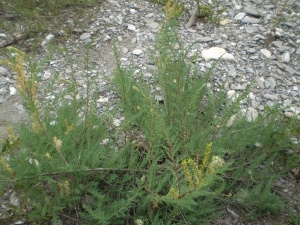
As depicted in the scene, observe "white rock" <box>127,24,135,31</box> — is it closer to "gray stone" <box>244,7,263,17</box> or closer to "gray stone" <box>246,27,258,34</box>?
→ "gray stone" <box>246,27,258,34</box>

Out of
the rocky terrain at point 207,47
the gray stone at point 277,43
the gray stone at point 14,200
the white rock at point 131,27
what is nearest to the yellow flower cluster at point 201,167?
the gray stone at point 14,200

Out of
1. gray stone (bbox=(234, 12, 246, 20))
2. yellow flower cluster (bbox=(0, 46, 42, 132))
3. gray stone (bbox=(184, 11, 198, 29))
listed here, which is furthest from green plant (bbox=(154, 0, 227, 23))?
yellow flower cluster (bbox=(0, 46, 42, 132))

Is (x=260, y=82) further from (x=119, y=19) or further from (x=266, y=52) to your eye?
(x=119, y=19)

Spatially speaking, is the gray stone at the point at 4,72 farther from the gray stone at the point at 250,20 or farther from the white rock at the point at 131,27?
the gray stone at the point at 250,20

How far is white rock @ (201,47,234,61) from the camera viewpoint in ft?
12.0

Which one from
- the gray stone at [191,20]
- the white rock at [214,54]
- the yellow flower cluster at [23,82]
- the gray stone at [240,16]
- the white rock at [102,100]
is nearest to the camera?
the yellow flower cluster at [23,82]

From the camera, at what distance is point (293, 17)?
4191 mm

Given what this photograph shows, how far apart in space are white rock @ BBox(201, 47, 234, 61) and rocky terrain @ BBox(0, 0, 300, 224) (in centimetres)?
1

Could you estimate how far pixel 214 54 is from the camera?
3684mm

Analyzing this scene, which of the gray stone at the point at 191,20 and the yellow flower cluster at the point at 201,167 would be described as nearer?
the yellow flower cluster at the point at 201,167

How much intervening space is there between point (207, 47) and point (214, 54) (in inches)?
7.7

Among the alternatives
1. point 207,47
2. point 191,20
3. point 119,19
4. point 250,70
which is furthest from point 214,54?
point 119,19

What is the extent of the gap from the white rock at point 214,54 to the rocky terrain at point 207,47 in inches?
0.4

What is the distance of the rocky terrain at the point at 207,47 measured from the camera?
332 cm
